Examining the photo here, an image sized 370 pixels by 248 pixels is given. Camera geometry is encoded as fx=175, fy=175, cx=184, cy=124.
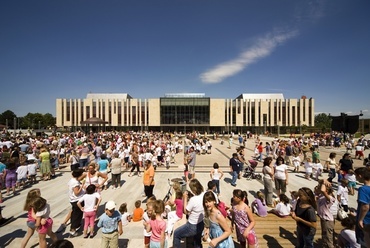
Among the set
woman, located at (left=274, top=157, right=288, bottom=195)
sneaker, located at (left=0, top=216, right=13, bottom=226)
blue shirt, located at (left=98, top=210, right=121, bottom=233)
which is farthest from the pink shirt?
sneaker, located at (left=0, top=216, right=13, bottom=226)

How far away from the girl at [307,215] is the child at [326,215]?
72cm

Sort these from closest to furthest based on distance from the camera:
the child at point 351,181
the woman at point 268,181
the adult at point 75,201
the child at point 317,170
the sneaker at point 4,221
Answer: the adult at point 75,201 < the sneaker at point 4,221 < the woman at point 268,181 < the child at point 351,181 < the child at point 317,170

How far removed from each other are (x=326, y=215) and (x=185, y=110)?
188 feet

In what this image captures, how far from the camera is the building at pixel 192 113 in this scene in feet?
192

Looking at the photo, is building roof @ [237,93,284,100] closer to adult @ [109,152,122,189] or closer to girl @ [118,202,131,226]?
adult @ [109,152,122,189]

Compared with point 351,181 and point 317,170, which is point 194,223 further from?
point 317,170

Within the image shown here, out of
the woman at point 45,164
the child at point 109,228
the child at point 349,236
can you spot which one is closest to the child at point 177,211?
the child at point 109,228

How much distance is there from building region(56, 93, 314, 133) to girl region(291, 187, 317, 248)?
56.0 meters

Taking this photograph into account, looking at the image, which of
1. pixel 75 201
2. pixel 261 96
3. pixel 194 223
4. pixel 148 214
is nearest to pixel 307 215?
pixel 194 223

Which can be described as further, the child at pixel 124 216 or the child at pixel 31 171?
the child at pixel 31 171

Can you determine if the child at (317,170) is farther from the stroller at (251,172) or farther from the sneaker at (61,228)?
the sneaker at (61,228)

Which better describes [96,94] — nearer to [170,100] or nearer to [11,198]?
[170,100]

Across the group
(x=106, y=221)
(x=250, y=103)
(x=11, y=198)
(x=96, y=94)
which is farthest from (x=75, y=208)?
(x=96, y=94)

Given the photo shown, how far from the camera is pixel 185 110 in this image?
60.8 metres
